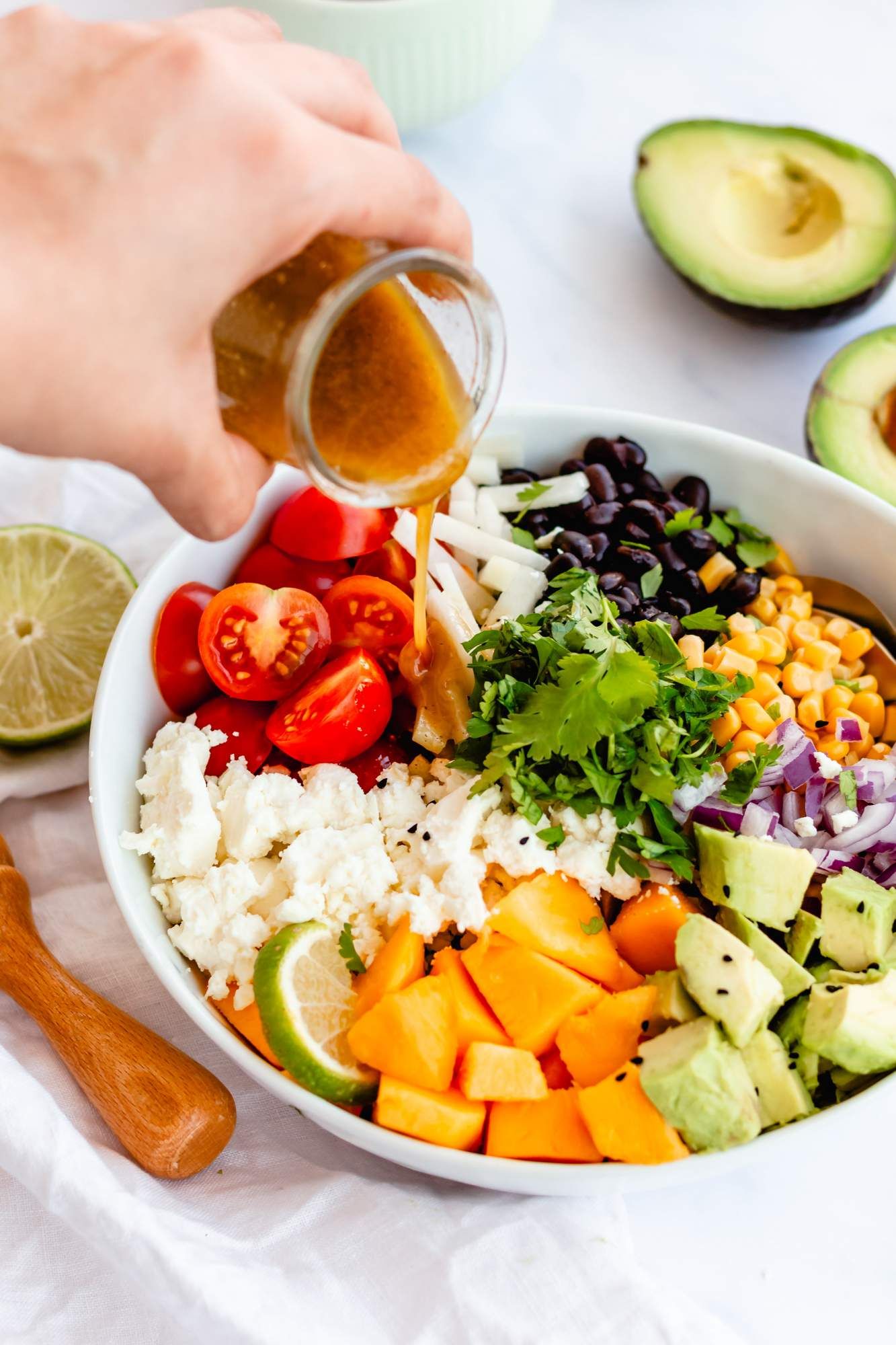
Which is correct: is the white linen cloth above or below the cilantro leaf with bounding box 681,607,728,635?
below

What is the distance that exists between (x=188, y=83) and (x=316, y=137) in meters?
0.16

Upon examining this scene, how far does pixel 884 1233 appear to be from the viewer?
2.11 meters

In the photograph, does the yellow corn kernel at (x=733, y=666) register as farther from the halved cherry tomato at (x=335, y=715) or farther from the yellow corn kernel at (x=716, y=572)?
the halved cherry tomato at (x=335, y=715)

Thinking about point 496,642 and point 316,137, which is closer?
point 316,137

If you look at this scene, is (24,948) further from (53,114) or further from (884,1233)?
(884,1233)

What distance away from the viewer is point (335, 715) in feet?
7.20

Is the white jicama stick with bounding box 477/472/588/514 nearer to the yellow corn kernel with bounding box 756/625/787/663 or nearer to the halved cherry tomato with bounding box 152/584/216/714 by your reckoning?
the yellow corn kernel with bounding box 756/625/787/663

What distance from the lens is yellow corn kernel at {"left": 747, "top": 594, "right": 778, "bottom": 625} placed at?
248 centimetres

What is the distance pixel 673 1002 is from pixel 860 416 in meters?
1.46

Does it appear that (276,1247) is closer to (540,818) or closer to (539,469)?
(540,818)

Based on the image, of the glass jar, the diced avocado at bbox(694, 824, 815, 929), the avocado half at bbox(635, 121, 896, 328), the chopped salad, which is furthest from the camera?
the avocado half at bbox(635, 121, 896, 328)

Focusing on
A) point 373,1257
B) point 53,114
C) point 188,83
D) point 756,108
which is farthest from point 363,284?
point 756,108

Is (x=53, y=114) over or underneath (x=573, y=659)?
over

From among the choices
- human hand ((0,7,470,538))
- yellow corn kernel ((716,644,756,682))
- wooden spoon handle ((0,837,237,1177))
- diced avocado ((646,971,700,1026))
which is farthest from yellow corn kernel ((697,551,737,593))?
wooden spoon handle ((0,837,237,1177))
